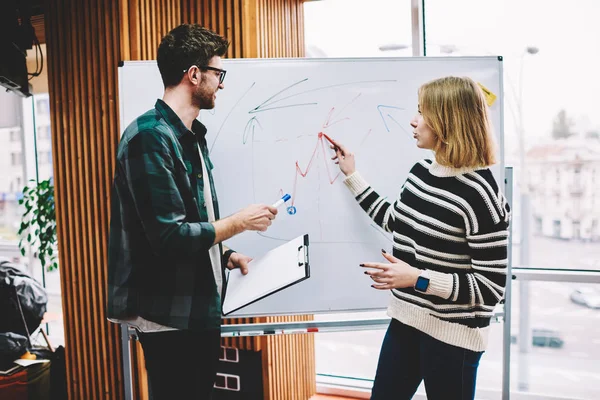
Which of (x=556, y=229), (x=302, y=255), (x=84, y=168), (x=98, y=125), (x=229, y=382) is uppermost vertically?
(x=98, y=125)

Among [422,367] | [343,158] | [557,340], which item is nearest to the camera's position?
[422,367]

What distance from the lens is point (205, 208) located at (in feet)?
4.66

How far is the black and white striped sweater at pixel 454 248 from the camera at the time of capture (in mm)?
1316

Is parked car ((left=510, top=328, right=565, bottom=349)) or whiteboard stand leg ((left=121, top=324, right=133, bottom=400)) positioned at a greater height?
whiteboard stand leg ((left=121, top=324, right=133, bottom=400))

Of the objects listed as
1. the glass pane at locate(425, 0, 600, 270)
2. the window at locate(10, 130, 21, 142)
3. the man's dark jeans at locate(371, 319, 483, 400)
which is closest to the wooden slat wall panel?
the window at locate(10, 130, 21, 142)

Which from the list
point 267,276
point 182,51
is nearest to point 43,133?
point 182,51

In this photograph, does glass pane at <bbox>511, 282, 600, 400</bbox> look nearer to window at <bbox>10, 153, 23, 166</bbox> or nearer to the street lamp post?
the street lamp post

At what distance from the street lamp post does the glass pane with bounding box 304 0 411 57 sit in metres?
0.77

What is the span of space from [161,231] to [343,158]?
93 centimetres

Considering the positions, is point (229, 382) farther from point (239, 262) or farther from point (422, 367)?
point (422, 367)

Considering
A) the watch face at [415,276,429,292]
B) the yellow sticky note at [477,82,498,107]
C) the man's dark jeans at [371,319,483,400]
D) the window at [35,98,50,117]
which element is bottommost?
the man's dark jeans at [371,319,483,400]

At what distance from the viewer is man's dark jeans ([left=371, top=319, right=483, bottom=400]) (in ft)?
4.57

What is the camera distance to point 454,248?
1366mm

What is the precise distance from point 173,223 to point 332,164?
0.88m
